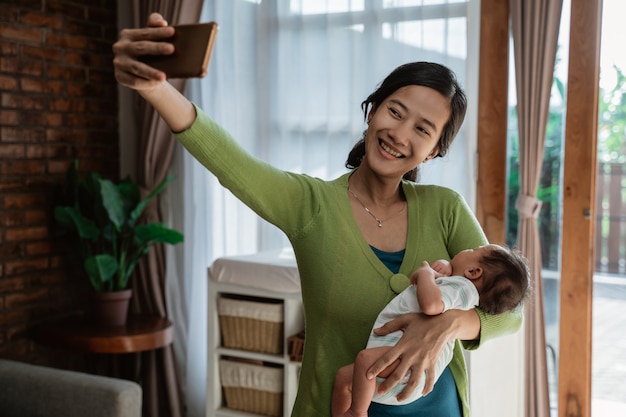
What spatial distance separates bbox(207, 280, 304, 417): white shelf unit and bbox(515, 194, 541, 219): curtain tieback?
3.06 feet

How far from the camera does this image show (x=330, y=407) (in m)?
1.52

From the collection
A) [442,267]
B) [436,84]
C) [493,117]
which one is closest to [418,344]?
[442,267]

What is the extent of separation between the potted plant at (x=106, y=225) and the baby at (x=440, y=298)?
228 cm

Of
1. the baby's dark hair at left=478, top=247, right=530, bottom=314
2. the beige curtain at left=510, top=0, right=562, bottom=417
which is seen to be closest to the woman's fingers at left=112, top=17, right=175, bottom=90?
the baby's dark hair at left=478, top=247, right=530, bottom=314

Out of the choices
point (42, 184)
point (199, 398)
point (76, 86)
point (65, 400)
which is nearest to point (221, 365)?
point (65, 400)

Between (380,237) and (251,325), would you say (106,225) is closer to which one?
(251,325)

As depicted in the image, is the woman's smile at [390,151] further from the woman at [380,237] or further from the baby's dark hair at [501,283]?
the baby's dark hair at [501,283]

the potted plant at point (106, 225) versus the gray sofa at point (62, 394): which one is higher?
the potted plant at point (106, 225)

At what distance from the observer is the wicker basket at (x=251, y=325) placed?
305 centimetres

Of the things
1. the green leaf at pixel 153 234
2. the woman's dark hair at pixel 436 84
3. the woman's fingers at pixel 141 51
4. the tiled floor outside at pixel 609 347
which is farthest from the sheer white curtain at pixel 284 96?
the woman's fingers at pixel 141 51

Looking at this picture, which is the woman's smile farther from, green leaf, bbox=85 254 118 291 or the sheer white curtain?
green leaf, bbox=85 254 118 291

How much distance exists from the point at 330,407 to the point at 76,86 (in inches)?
114

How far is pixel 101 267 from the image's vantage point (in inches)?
139

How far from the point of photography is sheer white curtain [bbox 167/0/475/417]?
3287 mm
